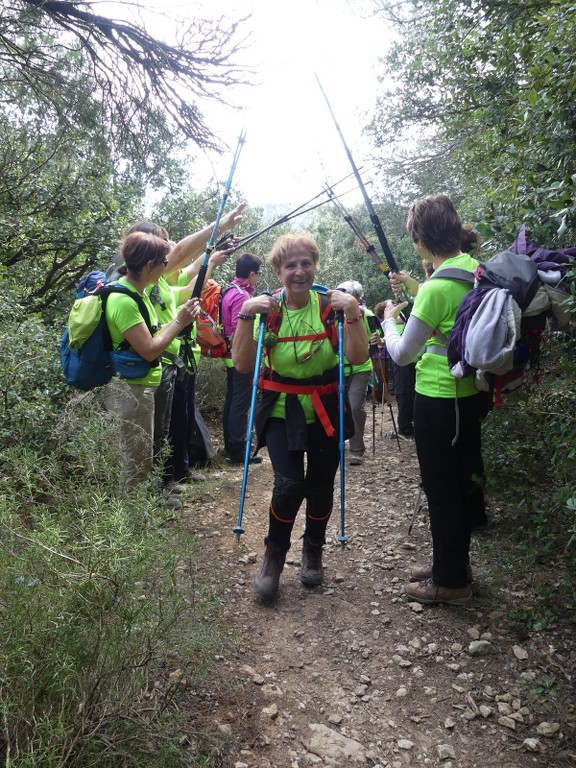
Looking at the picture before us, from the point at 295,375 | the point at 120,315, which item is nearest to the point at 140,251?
the point at 120,315

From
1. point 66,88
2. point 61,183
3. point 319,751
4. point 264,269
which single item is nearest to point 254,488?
point 319,751

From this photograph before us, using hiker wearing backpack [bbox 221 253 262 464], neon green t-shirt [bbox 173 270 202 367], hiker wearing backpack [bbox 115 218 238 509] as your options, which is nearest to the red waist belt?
hiker wearing backpack [bbox 115 218 238 509]

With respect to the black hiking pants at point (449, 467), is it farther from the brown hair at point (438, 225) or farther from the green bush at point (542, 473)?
the brown hair at point (438, 225)

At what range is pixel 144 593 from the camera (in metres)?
2.27

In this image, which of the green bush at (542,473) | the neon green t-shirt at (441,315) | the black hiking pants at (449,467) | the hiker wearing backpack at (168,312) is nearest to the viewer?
the green bush at (542,473)

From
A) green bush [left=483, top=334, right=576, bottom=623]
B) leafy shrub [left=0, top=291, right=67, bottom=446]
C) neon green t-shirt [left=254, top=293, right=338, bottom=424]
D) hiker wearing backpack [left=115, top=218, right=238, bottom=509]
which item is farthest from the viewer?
hiker wearing backpack [left=115, top=218, right=238, bottom=509]

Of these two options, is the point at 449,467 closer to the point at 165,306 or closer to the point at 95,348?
the point at 95,348

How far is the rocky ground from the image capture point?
2.40m

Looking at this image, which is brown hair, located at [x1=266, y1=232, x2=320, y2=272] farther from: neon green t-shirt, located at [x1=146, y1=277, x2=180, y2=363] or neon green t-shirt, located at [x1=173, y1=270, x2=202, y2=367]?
neon green t-shirt, located at [x1=173, y1=270, x2=202, y2=367]

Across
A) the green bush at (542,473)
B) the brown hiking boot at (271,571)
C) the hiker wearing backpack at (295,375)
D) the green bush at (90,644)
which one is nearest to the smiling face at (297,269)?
the hiker wearing backpack at (295,375)

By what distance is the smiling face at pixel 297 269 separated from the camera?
3.43 m

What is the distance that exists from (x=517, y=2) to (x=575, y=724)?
446 cm

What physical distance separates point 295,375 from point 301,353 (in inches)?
5.4

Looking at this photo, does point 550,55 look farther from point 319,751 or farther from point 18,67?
point 18,67
